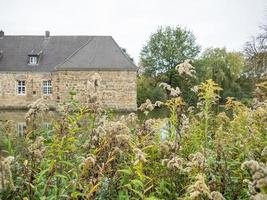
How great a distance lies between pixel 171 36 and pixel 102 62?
1506 centimetres

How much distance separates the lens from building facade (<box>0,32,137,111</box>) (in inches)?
1200

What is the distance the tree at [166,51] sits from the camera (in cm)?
4225

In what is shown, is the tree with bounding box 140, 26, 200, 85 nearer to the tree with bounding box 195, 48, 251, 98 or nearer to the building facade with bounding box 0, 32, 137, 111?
the tree with bounding box 195, 48, 251, 98

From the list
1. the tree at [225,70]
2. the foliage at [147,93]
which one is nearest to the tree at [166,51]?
the tree at [225,70]

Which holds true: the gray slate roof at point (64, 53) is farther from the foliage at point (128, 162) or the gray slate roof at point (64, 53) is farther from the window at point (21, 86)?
the foliage at point (128, 162)

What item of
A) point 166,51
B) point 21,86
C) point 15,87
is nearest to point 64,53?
point 21,86

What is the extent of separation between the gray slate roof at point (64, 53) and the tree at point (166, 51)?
10867 millimetres

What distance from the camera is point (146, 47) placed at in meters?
43.7

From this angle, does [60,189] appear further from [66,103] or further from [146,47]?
[146,47]

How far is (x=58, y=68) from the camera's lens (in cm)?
3047

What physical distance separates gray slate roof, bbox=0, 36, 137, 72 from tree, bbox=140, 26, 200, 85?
10.9 metres

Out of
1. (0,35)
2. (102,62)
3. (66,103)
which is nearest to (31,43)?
(0,35)

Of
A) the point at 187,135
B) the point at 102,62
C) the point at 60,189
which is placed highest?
the point at 102,62

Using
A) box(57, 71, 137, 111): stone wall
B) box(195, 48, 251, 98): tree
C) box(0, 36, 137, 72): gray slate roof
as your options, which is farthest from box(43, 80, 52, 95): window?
box(195, 48, 251, 98): tree
